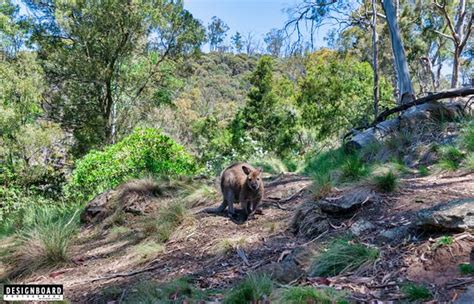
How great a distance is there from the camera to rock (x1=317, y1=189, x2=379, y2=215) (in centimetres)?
505

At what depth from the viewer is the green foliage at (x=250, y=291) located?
11.2ft

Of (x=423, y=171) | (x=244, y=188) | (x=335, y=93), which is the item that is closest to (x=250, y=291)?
(x=244, y=188)

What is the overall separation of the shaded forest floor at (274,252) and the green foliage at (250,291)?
331 millimetres

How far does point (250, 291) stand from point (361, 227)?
5.56 feet

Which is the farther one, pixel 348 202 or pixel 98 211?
pixel 98 211

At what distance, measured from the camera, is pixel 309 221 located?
5.20m

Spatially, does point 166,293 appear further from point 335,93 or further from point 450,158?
point 335,93

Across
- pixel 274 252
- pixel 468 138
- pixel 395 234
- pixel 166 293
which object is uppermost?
pixel 468 138

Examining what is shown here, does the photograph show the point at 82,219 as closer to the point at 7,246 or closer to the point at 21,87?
the point at 7,246

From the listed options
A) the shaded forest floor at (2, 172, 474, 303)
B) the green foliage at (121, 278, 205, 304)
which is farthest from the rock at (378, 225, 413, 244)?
the green foliage at (121, 278, 205, 304)

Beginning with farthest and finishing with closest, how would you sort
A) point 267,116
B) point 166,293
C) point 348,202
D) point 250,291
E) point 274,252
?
point 267,116 < point 348,202 < point 274,252 < point 166,293 < point 250,291

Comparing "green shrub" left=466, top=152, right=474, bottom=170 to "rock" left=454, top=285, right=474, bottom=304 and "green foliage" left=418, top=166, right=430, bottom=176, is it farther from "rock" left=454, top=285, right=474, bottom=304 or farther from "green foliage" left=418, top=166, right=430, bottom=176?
"rock" left=454, top=285, right=474, bottom=304

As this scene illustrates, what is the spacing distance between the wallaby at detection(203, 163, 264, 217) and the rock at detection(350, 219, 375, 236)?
6.49ft

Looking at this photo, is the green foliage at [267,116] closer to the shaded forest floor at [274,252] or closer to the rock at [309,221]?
the shaded forest floor at [274,252]
